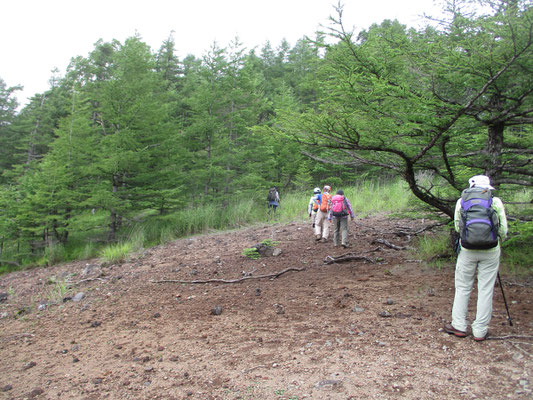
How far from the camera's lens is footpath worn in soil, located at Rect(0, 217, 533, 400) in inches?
118

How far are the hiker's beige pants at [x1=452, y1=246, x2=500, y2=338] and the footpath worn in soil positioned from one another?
19 cm

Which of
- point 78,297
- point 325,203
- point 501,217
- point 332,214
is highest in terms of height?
point 501,217

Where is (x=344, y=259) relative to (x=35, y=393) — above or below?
above

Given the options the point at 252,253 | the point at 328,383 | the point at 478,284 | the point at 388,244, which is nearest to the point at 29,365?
the point at 328,383

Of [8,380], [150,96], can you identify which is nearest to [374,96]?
[8,380]

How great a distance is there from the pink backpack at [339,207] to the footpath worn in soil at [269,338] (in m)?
1.36

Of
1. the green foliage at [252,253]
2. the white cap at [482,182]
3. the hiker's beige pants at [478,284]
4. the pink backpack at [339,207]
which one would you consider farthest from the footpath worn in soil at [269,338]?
the white cap at [482,182]

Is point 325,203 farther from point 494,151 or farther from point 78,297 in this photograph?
point 78,297

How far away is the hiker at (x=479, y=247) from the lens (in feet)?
11.0

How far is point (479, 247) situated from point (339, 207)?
5.10 m

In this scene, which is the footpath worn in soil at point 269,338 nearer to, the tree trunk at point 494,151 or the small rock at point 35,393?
the small rock at point 35,393

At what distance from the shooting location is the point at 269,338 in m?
4.00

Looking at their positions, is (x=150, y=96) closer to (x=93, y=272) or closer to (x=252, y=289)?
(x=93, y=272)

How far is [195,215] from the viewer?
13.8 m
